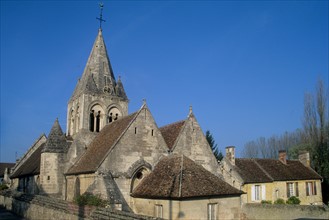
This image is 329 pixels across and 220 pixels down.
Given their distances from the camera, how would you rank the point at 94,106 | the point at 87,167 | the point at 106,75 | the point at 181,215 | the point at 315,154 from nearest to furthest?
the point at 181,215
the point at 87,167
the point at 94,106
the point at 106,75
the point at 315,154

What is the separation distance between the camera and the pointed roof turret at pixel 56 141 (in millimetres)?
25316

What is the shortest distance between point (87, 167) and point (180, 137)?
669 centimetres

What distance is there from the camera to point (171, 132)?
24531 mm

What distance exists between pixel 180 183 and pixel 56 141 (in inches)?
508

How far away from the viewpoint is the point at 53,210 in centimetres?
1644

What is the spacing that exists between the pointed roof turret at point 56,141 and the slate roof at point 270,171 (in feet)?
55.3

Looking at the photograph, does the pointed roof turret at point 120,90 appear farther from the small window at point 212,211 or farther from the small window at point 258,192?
the small window at point 212,211

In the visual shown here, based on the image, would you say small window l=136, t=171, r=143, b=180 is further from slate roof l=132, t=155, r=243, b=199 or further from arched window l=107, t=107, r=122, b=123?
arched window l=107, t=107, r=122, b=123

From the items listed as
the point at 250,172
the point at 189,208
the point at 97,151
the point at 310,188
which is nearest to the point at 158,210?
the point at 189,208

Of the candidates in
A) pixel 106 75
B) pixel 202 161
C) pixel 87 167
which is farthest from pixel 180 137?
pixel 106 75

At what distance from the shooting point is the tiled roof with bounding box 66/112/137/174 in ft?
67.8

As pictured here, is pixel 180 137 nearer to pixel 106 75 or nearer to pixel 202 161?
pixel 202 161

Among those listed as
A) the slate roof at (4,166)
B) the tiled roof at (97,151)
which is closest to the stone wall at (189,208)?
the tiled roof at (97,151)

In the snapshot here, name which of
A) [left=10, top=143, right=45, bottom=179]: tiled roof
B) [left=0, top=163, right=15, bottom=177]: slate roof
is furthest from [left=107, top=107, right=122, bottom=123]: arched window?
[left=0, top=163, right=15, bottom=177]: slate roof
